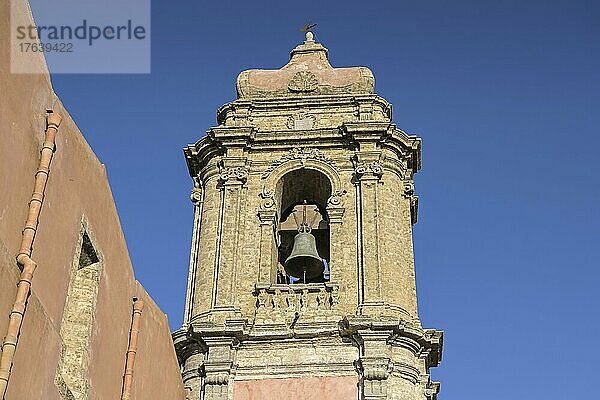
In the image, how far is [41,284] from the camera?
7.21 metres

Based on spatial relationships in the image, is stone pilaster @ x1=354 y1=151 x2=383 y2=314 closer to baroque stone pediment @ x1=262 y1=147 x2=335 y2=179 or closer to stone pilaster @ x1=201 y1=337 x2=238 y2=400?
baroque stone pediment @ x1=262 y1=147 x2=335 y2=179

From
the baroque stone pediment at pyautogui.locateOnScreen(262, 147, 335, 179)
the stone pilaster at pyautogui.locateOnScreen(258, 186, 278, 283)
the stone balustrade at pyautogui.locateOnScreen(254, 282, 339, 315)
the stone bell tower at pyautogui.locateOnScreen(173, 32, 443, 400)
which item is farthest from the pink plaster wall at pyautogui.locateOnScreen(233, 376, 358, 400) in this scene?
the baroque stone pediment at pyautogui.locateOnScreen(262, 147, 335, 179)

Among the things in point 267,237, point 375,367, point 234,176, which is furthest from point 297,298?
point 234,176

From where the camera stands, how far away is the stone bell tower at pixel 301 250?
42.9 ft

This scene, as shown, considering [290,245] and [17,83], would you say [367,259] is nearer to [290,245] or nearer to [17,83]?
[290,245]

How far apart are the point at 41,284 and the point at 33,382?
2.69 feet

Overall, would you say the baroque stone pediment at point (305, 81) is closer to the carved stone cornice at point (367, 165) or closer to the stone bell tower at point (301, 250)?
the stone bell tower at point (301, 250)

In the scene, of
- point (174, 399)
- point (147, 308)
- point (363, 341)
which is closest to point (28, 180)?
point (147, 308)

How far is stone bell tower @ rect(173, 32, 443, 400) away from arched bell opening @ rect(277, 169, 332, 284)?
3 centimetres

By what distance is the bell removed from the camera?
14617mm

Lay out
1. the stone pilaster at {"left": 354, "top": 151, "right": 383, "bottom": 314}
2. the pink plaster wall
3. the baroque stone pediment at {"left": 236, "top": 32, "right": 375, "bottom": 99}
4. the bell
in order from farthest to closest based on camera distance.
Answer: the baroque stone pediment at {"left": 236, "top": 32, "right": 375, "bottom": 99}, the bell, the stone pilaster at {"left": 354, "top": 151, "right": 383, "bottom": 314}, the pink plaster wall

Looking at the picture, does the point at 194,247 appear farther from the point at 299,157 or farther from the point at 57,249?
the point at 57,249

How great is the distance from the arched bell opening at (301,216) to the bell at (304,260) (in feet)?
0.08

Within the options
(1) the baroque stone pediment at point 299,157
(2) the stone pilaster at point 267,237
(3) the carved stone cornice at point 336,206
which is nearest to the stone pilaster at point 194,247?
(2) the stone pilaster at point 267,237
